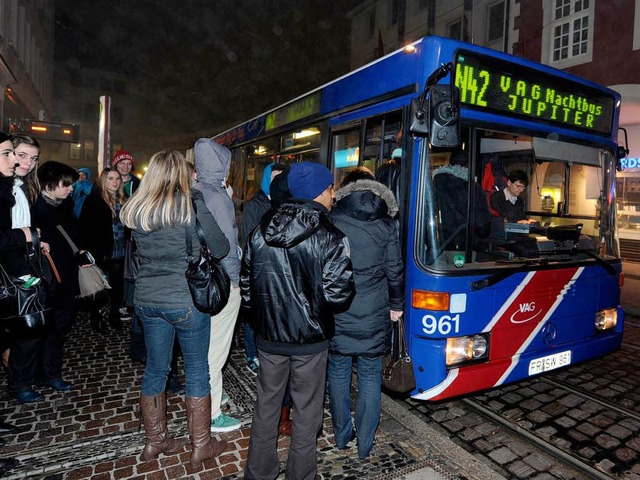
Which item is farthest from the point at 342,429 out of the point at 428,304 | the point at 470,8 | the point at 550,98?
the point at 470,8

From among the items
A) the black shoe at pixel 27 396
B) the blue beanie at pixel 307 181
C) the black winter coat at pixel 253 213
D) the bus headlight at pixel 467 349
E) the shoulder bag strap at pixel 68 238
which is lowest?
the black shoe at pixel 27 396

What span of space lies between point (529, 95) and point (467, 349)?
7.40 ft

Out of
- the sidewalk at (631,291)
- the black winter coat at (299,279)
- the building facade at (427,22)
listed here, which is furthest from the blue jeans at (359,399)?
the building facade at (427,22)

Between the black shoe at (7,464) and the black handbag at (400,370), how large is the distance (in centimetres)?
268

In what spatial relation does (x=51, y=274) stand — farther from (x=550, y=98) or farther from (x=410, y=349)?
(x=550, y=98)

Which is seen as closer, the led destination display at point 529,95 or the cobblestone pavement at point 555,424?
the cobblestone pavement at point 555,424

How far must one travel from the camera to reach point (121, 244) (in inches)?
238

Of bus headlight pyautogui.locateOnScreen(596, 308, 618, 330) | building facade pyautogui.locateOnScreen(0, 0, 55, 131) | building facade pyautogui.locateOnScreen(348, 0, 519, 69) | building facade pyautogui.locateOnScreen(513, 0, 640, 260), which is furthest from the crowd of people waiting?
building facade pyautogui.locateOnScreen(348, 0, 519, 69)

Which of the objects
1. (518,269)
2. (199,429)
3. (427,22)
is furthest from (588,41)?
(199,429)

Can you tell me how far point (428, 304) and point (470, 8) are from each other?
20197 millimetres

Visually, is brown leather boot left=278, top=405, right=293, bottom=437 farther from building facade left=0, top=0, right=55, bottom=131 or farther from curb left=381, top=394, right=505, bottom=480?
building facade left=0, top=0, right=55, bottom=131

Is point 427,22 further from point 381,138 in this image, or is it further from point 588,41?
point 381,138

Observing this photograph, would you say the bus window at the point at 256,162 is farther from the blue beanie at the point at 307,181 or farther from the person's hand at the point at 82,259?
the blue beanie at the point at 307,181

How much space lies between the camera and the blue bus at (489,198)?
348cm
